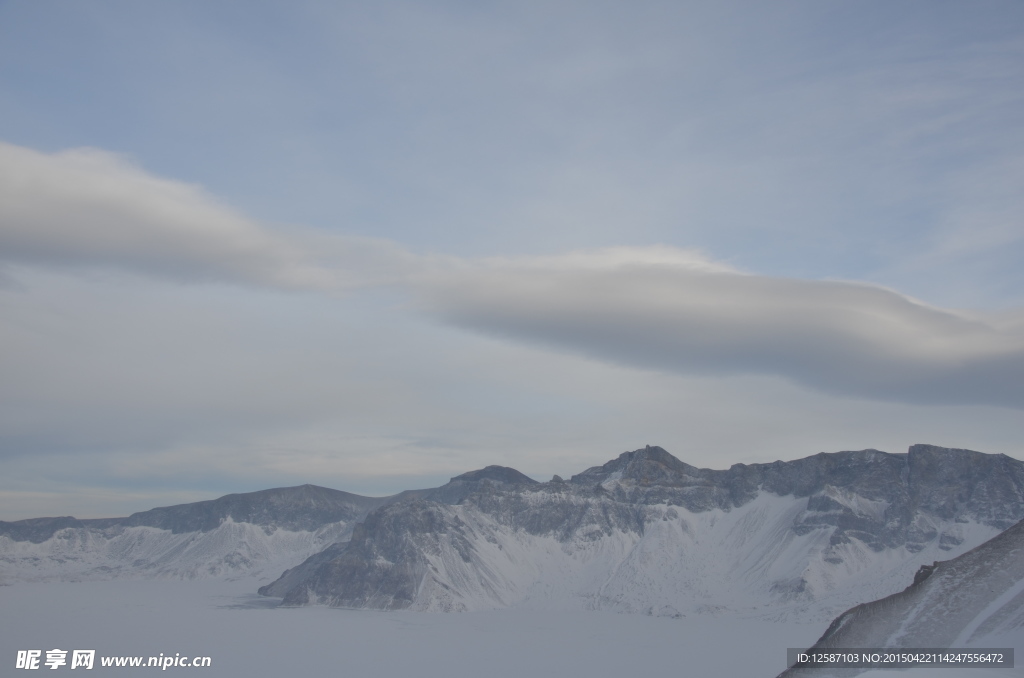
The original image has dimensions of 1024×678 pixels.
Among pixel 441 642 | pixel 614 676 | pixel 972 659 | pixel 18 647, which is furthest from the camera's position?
pixel 441 642

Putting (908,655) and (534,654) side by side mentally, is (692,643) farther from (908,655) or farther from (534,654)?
(908,655)

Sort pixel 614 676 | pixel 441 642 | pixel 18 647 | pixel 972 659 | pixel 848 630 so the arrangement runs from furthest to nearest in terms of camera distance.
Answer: pixel 441 642 → pixel 18 647 → pixel 614 676 → pixel 848 630 → pixel 972 659

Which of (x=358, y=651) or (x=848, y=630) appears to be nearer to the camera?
(x=848, y=630)

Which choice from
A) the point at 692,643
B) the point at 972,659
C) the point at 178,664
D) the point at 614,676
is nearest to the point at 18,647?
the point at 178,664

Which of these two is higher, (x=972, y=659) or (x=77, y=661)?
(x=972, y=659)

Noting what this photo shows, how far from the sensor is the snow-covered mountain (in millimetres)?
93812

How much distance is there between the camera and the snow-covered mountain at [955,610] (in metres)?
93.8

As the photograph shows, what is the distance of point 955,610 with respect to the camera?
97.8 metres

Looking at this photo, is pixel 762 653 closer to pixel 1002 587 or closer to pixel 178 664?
pixel 1002 587

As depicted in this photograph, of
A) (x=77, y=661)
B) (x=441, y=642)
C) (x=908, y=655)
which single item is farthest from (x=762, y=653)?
(x=77, y=661)

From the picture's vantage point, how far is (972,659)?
87.4m

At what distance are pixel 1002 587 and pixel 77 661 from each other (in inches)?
5601

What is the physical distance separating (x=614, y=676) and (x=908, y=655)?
2673 inches

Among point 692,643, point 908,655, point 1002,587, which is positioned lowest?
point 692,643
